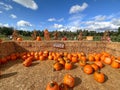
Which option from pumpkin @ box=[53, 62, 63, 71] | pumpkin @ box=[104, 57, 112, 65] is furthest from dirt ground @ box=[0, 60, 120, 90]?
pumpkin @ box=[104, 57, 112, 65]

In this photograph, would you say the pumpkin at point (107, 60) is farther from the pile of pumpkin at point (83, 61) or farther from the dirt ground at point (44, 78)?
the dirt ground at point (44, 78)

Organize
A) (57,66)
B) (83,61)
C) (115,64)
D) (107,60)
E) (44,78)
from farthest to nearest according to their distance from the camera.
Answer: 1. (107,60)
2. (83,61)
3. (115,64)
4. (57,66)
5. (44,78)

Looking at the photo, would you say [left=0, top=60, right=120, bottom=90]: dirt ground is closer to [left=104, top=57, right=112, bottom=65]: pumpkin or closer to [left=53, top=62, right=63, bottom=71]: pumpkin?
[left=53, top=62, right=63, bottom=71]: pumpkin

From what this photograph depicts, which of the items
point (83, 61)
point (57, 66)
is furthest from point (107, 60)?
point (57, 66)

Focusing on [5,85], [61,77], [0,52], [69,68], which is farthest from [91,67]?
[0,52]

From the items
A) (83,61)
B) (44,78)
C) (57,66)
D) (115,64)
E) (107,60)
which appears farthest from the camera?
(107,60)

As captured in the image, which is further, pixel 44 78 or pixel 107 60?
pixel 107 60

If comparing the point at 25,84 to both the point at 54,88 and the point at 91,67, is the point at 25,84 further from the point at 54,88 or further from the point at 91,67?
the point at 91,67

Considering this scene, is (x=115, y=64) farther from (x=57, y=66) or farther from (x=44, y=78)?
(x=44, y=78)

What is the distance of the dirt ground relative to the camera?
10.5 feet

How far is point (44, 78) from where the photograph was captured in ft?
11.9

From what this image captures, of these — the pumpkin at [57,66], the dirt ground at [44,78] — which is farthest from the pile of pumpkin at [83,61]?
the dirt ground at [44,78]

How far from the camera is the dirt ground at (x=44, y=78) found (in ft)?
10.5

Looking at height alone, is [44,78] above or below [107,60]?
below
